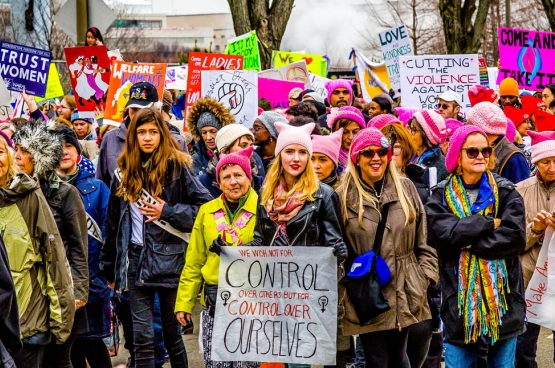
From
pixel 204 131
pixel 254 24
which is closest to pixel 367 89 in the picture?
pixel 254 24

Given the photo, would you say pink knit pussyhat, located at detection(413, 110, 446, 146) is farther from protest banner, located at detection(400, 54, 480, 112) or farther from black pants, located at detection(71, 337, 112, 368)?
protest banner, located at detection(400, 54, 480, 112)

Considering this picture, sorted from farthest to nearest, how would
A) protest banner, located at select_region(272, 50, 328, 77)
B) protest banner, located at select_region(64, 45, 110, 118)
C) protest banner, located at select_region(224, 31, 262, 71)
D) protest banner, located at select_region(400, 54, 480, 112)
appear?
protest banner, located at select_region(272, 50, 328, 77)
protest banner, located at select_region(224, 31, 262, 71)
protest banner, located at select_region(400, 54, 480, 112)
protest banner, located at select_region(64, 45, 110, 118)

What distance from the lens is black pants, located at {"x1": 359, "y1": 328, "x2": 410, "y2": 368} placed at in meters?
5.79

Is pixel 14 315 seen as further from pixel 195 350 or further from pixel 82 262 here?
pixel 195 350

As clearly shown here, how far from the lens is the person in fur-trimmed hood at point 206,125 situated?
8172 mm

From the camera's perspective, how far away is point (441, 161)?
24.8 ft

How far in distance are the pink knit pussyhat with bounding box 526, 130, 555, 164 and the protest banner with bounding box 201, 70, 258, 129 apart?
418 cm

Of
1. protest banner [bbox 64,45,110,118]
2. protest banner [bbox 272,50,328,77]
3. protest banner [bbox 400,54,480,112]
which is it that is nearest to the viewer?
protest banner [bbox 64,45,110,118]

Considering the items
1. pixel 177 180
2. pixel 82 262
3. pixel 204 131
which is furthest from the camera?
pixel 204 131

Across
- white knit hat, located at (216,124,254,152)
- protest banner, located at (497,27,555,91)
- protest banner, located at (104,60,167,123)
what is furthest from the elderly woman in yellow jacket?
protest banner, located at (497,27,555,91)

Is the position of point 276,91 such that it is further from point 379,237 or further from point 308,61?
point 379,237

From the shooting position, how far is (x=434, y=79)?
12.0 metres

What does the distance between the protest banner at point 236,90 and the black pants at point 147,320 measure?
3677 millimetres

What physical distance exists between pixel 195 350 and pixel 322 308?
116 inches
